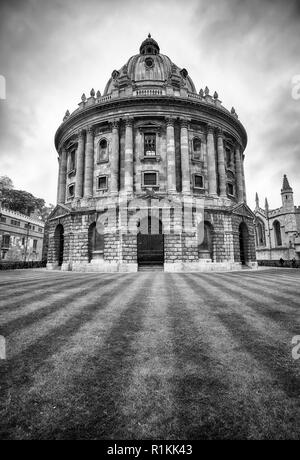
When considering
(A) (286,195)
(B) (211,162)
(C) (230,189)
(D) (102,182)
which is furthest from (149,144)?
(A) (286,195)

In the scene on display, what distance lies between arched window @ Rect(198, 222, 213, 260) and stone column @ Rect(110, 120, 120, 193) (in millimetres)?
10604

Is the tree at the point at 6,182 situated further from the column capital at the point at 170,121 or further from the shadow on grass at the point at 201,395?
the shadow on grass at the point at 201,395

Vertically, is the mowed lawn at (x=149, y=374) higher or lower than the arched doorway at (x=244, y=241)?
lower

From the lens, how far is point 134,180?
2848cm

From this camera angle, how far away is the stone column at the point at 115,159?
28156mm

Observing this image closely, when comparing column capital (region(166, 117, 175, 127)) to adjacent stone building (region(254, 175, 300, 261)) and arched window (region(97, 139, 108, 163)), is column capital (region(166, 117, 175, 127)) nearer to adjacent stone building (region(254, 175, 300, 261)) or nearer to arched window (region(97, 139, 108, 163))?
arched window (region(97, 139, 108, 163))

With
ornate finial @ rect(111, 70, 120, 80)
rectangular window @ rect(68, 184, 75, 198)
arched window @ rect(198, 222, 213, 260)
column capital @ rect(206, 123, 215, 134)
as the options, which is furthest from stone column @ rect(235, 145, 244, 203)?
ornate finial @ rect(111, 70, 120, 80)

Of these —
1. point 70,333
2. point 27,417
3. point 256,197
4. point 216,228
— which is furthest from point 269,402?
point 256,197

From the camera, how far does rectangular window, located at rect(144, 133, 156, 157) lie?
29.6 meters

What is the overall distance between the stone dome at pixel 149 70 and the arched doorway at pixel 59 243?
22.2 m

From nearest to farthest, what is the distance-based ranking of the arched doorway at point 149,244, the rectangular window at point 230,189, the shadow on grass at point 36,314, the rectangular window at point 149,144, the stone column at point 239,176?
the shadow on grass at point 36,314
the arched doorway at point 149,244
the rectangular window at point 149,144
the rectangular window at point 230,189
the stone column at point 239,176

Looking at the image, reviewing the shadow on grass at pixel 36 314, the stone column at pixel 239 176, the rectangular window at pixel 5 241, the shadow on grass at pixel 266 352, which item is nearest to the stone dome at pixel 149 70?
the stone column at pixel 239 176

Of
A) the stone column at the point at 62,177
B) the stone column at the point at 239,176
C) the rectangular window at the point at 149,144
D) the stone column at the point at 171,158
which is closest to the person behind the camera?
the stone column at the point at 171,158
